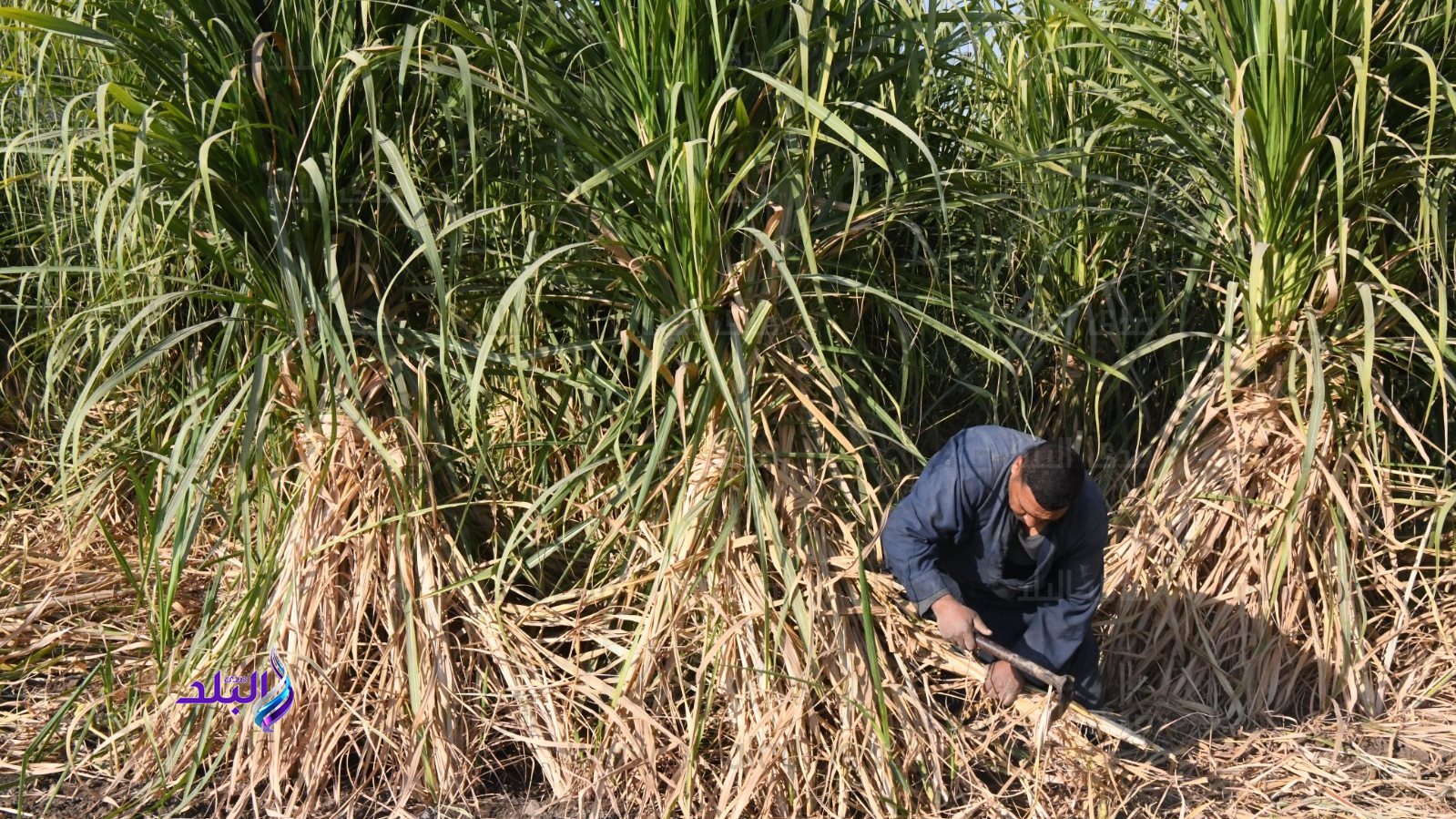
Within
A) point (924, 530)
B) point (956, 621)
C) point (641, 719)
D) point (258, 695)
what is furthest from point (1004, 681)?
point (258, 695)

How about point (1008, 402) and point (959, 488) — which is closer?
point (959, 488)

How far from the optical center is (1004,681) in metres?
2.46

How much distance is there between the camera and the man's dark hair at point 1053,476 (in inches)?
93.9

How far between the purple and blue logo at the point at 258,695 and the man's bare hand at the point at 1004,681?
1.35 metres

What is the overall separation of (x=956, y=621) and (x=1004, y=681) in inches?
6.1

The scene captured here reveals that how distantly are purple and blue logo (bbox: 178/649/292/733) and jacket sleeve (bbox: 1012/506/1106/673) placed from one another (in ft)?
5.11

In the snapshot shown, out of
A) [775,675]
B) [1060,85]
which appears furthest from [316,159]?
[1060,85]

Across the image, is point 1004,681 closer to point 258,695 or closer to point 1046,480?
point 1046,480

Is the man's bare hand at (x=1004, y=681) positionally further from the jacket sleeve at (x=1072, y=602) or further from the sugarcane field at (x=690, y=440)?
the jacket sleeve at (x=1072, y=602)

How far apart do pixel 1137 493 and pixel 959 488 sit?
2.50 feet

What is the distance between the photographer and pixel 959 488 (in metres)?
2.57

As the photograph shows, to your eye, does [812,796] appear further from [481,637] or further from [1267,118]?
[1267,118]

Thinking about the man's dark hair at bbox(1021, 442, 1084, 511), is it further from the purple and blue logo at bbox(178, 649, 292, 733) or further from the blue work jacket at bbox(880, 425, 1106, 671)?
the purple and blue logo at bbox(178, 649, 292, 733)

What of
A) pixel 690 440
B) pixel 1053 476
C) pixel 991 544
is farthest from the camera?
pixel 991 544
